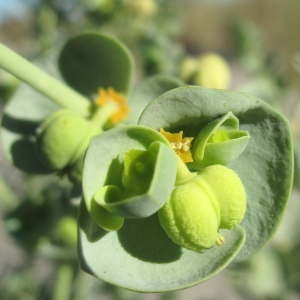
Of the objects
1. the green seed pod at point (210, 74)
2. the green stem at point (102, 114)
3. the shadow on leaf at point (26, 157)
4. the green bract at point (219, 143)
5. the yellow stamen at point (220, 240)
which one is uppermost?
the green bract at point (219, 143)

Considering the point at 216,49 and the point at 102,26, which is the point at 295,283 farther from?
the point at 216,49

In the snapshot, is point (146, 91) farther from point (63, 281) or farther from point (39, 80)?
point (63, 281)

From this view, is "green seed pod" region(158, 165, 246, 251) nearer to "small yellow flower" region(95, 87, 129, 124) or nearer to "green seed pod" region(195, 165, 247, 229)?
"green seed pod" region(195, 165, 247, 229)

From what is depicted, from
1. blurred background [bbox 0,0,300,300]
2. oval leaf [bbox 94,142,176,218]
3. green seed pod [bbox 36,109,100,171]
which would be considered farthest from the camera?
blurred background [bbox 0,0,300,300]

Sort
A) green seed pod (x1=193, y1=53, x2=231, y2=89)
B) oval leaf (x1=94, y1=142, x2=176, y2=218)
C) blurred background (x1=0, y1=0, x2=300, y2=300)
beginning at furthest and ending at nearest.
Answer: blurred background (x1=0, y1=0, x2=300, y2=300), green seed pod (x1=193, y1=53, x2=231, y2=89), oval leaf (x1=94, y1=142, x2=176, y2=218)

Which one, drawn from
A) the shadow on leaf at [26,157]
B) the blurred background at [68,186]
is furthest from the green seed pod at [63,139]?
the blurred background at [68,186]

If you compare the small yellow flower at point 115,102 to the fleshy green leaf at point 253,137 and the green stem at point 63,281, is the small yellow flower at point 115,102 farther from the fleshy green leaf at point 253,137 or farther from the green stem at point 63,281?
the green stem at point 63,281

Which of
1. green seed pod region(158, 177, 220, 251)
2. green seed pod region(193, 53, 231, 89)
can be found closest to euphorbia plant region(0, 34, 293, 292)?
green seed pod region(158, 177, 220, 251)

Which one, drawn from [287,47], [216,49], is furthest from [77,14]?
[216,49]
